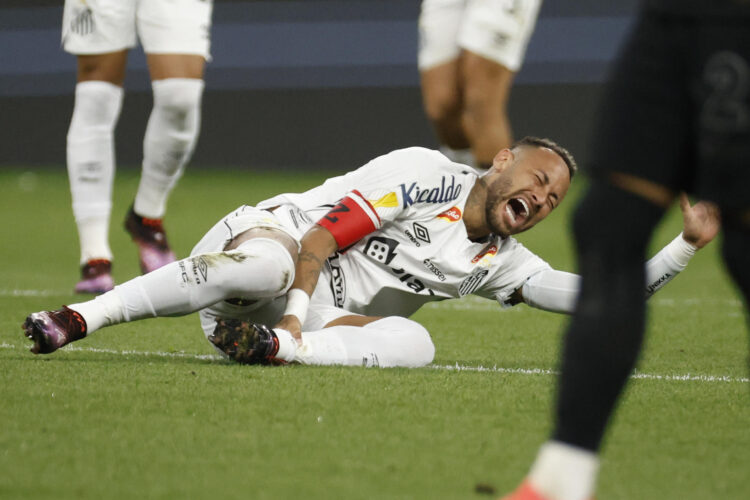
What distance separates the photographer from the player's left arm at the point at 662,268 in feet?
11.1

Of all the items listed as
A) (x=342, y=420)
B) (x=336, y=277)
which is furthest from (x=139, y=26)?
(x=342, y=420)

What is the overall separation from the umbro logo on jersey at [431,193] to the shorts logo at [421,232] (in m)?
0.07

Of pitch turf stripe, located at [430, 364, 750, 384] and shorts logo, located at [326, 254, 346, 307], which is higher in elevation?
shorts logo, located at [326, 254, 346, 307]

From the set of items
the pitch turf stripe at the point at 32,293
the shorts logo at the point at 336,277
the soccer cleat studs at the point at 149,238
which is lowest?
the pitch turf stripe at the point at 32,293

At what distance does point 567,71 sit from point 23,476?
10.4m

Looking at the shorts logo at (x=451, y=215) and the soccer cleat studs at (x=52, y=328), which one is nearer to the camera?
the soccer cleat studs at (x=52, y=328)

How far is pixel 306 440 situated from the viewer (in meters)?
2.36

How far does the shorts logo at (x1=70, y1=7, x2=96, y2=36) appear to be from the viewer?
15.7 ft

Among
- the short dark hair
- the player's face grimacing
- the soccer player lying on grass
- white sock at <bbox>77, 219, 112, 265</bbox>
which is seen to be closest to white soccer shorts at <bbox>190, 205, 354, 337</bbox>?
the soccer player lying on grass

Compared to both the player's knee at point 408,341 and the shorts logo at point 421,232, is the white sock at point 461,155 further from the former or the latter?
the player's knee at point 408,341

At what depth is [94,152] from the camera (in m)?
4.96

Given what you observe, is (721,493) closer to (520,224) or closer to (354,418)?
(354,418)

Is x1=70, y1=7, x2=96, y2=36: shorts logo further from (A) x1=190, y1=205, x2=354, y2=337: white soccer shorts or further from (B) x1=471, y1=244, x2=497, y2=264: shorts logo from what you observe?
(B) x1=471, y1=244, x2=497, y2=264: shorts logo

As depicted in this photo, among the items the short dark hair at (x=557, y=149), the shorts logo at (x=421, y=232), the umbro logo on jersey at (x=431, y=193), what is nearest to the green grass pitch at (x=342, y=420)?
the shorts logo at (x=421, y=232)
